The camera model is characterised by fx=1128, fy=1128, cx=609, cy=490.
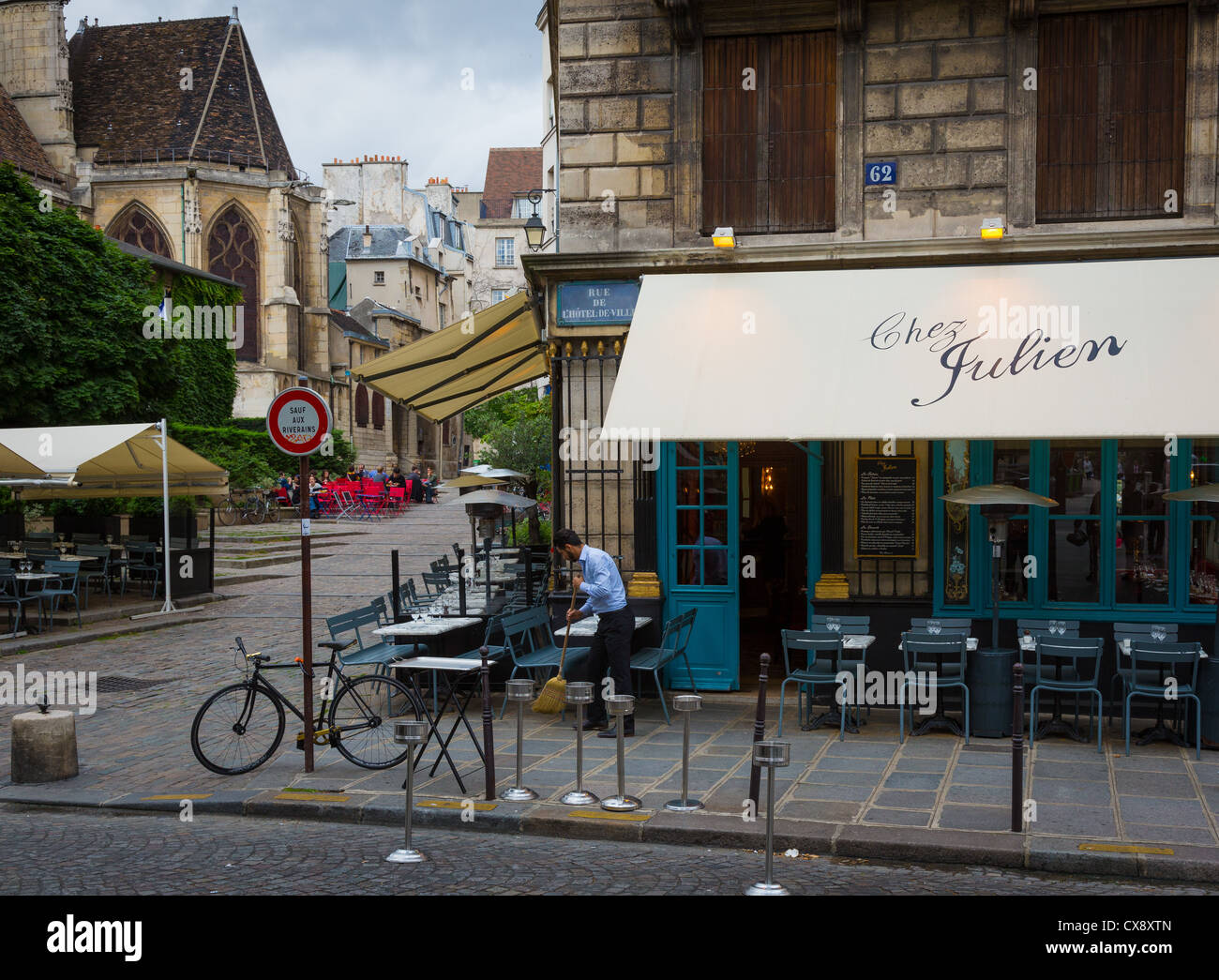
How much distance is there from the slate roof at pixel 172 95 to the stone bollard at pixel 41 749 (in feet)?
146

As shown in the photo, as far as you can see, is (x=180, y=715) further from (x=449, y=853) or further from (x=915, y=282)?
(x=915, y=282)

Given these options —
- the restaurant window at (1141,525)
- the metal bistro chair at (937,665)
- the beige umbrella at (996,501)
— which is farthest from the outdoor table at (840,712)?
the restaurant window at (1141,525)

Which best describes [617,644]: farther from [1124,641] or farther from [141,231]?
[141,231]

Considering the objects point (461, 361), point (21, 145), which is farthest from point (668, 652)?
point (21, 145)

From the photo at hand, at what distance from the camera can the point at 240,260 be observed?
49688 millimetres

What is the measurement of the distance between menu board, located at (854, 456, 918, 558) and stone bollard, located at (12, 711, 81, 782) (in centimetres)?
695

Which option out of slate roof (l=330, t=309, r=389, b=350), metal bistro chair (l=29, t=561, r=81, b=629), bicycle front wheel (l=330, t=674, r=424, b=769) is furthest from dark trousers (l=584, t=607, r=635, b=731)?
slate roof (l=330, t=309, r=389, b=350)

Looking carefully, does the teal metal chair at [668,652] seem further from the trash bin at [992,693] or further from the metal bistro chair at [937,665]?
the trash bin at [992,693]

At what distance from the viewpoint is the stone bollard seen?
830 cm

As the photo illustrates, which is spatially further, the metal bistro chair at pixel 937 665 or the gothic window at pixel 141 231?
the gothic window at pixel 141 231

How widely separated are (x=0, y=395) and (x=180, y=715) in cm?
1475

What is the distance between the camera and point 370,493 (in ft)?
132

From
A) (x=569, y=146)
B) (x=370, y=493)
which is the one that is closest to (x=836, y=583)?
(x=569, y=146)

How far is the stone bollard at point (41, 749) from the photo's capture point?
8.30 m
